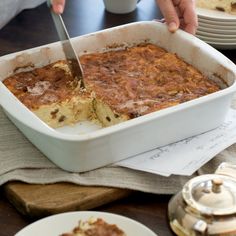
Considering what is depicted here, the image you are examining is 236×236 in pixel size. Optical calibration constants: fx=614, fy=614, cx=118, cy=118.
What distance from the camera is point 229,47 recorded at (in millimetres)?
1902

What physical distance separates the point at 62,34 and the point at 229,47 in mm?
600

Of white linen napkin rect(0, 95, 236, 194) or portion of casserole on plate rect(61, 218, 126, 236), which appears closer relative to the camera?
portion of casserole on plate rect(61, 218, 126, 236)

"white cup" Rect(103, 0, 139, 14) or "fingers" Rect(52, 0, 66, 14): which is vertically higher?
"fingers" Rect(52, 0, 66, 14)

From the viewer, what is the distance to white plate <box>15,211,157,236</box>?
43.4 inches

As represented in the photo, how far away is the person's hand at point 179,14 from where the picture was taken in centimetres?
170

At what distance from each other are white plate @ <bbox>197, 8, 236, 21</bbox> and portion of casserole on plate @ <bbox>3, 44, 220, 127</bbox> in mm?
253

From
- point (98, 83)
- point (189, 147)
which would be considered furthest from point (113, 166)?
point (98, 83)

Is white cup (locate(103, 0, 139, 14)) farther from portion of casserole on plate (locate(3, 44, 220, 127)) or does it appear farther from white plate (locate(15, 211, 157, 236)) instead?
white plate (locate(15, 211, 157, 236))

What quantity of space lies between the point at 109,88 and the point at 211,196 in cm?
61

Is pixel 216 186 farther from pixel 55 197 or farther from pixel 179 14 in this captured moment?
pixel 179 14

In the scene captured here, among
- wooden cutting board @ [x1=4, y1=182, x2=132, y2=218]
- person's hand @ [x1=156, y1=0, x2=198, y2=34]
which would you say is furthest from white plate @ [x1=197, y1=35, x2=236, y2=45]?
wooden cutting board @ [x1=4, y1=182, x2=132, y2=218]

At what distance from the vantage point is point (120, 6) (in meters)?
2.13

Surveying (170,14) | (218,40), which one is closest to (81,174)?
(170,14)

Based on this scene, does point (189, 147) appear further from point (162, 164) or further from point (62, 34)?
point (62, 34)
